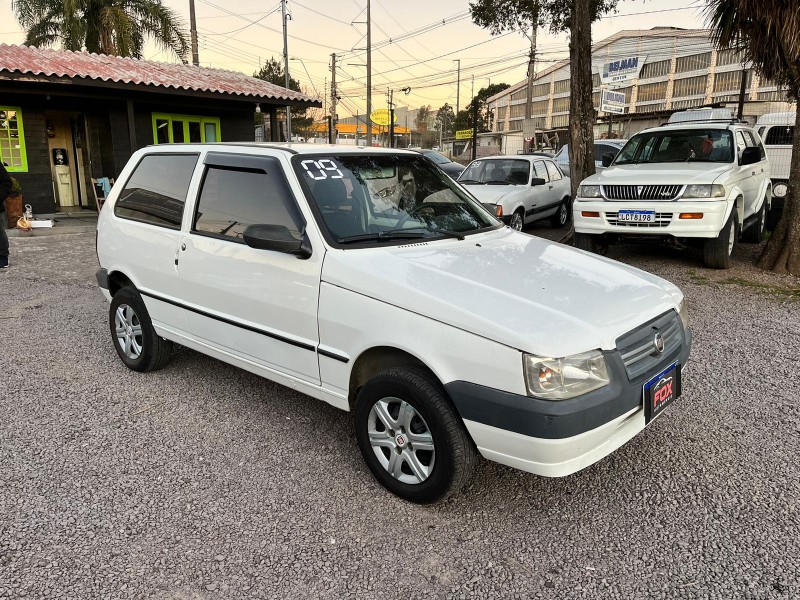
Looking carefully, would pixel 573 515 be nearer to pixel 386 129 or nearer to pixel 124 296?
pixel 124 296

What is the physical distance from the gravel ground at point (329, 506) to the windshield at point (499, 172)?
23.7 feet

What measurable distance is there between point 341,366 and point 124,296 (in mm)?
2400

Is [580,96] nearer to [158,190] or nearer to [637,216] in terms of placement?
[637,216]

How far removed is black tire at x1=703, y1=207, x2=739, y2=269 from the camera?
8.00 metres

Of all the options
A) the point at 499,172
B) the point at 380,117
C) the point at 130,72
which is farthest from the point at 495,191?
the point at 380,117

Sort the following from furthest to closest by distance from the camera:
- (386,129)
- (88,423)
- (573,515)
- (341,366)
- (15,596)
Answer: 1. (386,129)
2. (88,423)
3. (341,366)
4. (573,515)
5. (15,596)

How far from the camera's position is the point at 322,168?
12.0 ft

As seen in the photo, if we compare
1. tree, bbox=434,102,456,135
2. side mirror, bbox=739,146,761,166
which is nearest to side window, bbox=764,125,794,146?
side mirror, bbox=739,146,761,166

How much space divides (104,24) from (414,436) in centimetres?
2062

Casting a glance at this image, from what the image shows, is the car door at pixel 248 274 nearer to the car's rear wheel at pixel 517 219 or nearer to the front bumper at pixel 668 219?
the front bumper at pixel 668 219

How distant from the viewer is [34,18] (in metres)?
20.3

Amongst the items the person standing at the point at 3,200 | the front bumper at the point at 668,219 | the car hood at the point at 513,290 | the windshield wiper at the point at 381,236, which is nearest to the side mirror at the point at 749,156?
the front bumper at the point at 668,219

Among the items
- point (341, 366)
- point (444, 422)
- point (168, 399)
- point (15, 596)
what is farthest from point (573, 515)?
point (168, 399)

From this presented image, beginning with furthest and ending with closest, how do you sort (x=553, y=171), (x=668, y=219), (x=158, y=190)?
(x=553, y=171)
(x=668, y=219)
(x=158, y=190)
